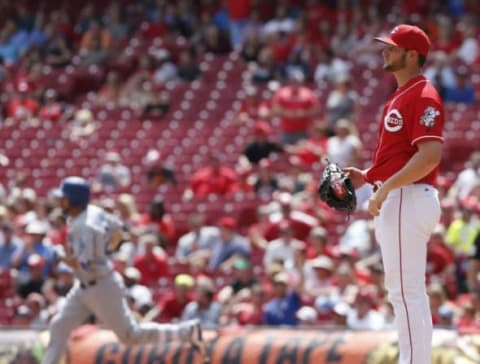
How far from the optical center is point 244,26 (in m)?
21.5

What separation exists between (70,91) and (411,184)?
15247 mm

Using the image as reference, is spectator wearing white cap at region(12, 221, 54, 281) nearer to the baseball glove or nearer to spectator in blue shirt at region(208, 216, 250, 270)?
spectator in blue shirt at region(208, 216, 250, 270)

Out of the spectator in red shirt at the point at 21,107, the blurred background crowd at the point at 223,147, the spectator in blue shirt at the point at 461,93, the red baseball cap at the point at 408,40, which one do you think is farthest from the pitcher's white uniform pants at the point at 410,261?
the spectator in red shirt at the point at 21,107

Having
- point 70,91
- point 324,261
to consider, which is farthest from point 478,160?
point 70,91

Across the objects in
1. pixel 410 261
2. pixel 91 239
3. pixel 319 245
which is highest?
pixel 410 261

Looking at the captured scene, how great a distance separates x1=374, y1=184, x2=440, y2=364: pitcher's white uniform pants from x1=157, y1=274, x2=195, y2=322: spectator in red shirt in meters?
6.55

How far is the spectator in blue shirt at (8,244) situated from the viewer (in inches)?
601

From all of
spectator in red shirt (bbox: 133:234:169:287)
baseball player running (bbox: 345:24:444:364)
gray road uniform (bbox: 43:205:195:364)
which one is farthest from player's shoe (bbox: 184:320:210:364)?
spectator in red shirt (bbox: 133:234:169:287)

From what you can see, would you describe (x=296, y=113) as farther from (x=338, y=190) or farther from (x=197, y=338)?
(x=338, y=190)

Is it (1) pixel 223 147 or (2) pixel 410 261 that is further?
(1) pixel 223 147

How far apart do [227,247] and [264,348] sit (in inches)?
174

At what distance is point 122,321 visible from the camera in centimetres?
947

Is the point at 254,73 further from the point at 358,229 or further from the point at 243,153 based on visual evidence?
the point at 358,229

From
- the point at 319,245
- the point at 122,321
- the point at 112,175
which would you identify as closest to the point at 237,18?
the point at 112,175
